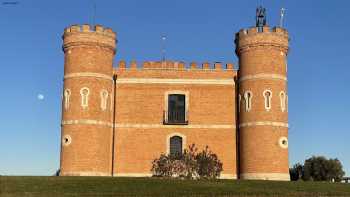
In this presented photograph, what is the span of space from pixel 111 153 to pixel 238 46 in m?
11.8

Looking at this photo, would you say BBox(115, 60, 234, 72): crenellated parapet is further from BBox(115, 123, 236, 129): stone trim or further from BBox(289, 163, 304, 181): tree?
BBox(289, 163, 304, 181): tree

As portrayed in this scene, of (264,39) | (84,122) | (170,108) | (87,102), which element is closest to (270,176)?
(170,108)

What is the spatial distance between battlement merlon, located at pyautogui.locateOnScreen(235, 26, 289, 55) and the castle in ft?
0.23

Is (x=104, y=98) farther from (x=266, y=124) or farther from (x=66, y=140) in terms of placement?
(x=266, y=124)

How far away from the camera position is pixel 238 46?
41375 mm

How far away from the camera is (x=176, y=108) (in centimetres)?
4166

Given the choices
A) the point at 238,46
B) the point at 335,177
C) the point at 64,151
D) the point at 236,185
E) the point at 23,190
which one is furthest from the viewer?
the point at 335,177

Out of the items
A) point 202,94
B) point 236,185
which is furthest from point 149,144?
point 236,185

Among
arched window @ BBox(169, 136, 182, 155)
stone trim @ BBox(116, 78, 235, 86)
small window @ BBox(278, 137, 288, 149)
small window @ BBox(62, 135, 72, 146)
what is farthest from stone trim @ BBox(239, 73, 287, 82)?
small window @ BBox(62, 135, 72, 146)

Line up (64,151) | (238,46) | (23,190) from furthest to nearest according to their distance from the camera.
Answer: (238,46) < (64,151) < (23,190)

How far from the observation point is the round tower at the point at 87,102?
1511 inches

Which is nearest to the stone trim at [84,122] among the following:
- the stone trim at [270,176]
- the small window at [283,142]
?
the stone trim at [270,176]

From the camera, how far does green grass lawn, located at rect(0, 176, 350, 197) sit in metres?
24.4

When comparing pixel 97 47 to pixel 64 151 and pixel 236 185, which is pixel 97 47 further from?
pixel 236 185
